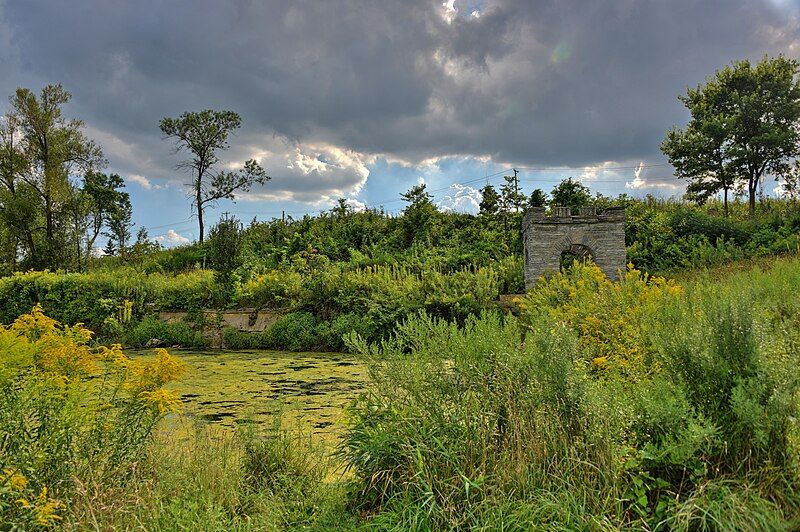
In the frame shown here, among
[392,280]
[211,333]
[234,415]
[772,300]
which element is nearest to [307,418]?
[234,415]

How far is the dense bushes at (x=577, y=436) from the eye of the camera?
228 centimetres

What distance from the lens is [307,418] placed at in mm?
5305

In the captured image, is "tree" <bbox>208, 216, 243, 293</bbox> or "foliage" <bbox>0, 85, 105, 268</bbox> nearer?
"tree" <bbox>208, 216, 243, 293</bbox>

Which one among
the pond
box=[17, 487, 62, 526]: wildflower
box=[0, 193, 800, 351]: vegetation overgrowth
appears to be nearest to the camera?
box=[17, 487, 62, 526]: wildflower

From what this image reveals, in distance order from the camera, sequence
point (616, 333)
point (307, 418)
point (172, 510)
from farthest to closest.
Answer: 1. point (307, 418)
2. point (616, 333)
3. point (172, 510)

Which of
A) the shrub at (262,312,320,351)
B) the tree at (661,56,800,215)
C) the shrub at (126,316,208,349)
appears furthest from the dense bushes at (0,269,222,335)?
the tree at (661,56,800,215)

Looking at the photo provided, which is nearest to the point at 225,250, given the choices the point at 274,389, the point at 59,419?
the point at 274,389

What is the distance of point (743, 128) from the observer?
1720 cm

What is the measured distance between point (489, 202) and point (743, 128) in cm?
908

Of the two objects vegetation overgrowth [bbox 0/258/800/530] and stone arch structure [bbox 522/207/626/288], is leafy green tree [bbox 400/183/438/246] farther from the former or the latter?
vegetation overgrowth [bbox 0/258/800/530]

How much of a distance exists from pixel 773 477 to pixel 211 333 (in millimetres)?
12704

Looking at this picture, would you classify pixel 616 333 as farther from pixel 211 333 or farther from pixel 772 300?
pixel 211 333

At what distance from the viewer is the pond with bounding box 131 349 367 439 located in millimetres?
5285

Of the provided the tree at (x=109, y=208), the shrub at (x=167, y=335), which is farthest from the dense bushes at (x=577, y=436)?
the tree at (x=109, y=208)
